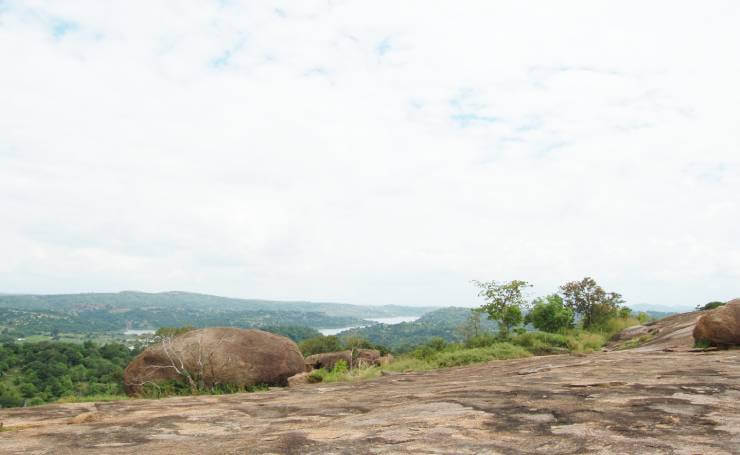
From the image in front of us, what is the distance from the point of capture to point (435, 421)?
530 cm

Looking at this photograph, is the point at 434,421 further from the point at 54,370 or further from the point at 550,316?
the point at 54,370

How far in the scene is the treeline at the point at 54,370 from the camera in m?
45.8

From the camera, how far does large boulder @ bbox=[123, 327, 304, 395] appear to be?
14789 mm

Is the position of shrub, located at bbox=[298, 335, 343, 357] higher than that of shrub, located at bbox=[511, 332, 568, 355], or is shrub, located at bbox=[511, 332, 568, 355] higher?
shrub, located at bbox=[511, 332, 568, 355]

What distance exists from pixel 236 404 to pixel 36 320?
717 ft

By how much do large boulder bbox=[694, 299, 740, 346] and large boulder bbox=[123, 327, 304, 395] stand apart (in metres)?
12.1

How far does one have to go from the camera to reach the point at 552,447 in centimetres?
432

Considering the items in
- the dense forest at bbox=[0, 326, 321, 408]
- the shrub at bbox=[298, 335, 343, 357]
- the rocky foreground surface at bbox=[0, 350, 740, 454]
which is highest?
the rocky foreground surface at bbox=[0, 350, 740, 454]

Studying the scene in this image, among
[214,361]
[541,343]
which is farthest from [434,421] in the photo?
[541,343]

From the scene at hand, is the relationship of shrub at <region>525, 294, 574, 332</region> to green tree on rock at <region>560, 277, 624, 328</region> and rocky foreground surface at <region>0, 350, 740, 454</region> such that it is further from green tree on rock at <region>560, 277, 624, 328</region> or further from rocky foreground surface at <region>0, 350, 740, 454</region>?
rocky foreground surface at <region>0, 350, 740, 454</region>

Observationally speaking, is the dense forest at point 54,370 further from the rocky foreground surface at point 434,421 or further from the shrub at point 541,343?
the rocky foreground surface at point 434,421

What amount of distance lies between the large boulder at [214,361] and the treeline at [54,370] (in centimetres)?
2889

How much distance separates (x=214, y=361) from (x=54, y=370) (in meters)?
51.2

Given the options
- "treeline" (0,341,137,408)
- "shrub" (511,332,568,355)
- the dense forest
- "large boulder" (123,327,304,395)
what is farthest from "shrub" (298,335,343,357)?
"large boulder" (123,327,304,395)
